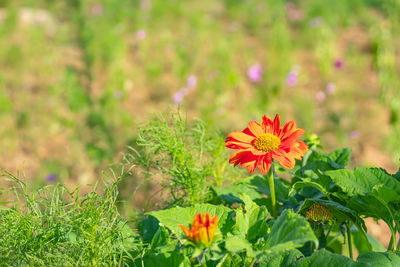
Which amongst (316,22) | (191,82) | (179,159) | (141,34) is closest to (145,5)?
(141,34)

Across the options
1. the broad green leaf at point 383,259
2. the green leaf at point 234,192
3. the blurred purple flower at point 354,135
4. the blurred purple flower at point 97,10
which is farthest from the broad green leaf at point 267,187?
the blurred purple flower at point 97,10

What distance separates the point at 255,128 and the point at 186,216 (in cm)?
26

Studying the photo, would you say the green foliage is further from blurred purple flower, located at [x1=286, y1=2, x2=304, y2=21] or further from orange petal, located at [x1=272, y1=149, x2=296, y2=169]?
blurred purple flower, located at [x1=286, y1=2, x2=304, y2=21]

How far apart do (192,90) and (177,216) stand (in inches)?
113

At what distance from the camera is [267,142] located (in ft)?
3.11

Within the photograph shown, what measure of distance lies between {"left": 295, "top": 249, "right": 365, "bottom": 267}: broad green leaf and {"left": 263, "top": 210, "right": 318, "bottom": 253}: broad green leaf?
0.22ft

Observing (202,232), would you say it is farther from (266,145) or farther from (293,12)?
(293,12)

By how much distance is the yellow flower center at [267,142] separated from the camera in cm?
94

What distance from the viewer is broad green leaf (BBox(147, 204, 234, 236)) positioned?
2.78 ft

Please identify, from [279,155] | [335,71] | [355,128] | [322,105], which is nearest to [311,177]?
[279,155]

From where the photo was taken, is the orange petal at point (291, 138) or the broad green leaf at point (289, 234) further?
the orange petal at point (291, 138)

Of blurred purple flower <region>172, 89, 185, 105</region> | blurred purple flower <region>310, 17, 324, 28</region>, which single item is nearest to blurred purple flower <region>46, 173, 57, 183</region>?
blurred purple flower <region>172, 89, 185, 105</region>

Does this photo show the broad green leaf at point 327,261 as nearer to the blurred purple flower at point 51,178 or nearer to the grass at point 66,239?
the grass at point 66,239

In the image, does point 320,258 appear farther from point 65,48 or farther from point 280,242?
point 65,48
